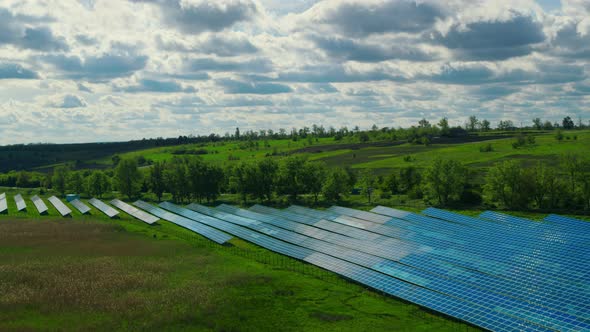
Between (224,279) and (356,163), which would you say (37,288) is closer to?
(224,279)

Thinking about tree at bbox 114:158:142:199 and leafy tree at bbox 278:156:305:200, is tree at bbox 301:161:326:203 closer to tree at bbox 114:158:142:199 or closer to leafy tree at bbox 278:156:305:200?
leafy tree at bbox 278:156:305:200

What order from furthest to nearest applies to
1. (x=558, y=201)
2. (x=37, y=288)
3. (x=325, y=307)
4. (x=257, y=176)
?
(x=257, y=176), (x=558, y=201), (x=37, y=288), (x=325, y=307)

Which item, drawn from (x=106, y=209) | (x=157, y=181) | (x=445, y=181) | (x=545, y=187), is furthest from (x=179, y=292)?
(x=157, y=181)

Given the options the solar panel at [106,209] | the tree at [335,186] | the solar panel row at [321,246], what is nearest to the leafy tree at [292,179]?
the tree at [335,186]

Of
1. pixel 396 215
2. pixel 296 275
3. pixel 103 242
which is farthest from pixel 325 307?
pixel 103 242

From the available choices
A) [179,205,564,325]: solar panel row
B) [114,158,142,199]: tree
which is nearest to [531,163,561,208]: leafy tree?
[179,205,564,325]: solar panel row

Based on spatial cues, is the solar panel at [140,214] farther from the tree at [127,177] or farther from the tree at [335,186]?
the tree at [335,186]

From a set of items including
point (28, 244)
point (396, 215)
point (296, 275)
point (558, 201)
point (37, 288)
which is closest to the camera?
point (37, 288)

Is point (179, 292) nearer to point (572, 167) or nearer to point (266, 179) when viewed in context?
point (266, 179)
